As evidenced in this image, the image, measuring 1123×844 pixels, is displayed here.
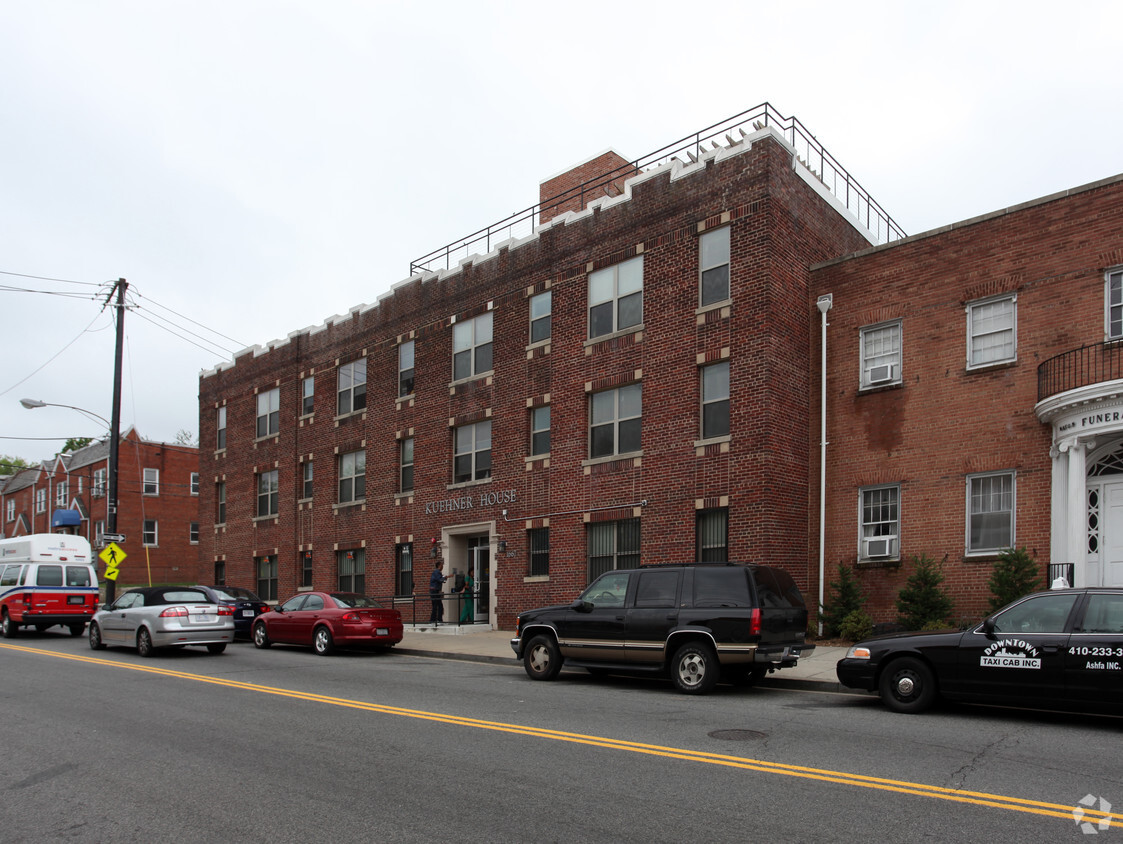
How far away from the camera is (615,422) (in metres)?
21.5

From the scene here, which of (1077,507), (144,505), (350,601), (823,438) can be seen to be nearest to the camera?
(1077,507)

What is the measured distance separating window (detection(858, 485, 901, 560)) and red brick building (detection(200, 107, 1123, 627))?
0.15ft

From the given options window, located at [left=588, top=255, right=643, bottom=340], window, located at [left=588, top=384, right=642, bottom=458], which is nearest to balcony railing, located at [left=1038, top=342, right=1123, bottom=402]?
window, located at [left=588, top=384, right=642, bottom=458]

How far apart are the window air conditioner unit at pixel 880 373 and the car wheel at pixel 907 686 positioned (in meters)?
9.31

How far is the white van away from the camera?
23578mm

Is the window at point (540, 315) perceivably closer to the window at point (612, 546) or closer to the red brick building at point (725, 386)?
the red brick building at point (725, 386)

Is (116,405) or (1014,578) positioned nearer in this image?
(1014,578)

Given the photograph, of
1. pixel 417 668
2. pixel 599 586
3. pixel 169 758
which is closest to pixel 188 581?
pixel 417 668

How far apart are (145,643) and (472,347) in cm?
1133

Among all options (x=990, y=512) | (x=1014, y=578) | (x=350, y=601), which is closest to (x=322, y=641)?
(x=350, y=601)

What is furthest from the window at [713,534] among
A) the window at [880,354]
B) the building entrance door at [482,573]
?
the building entrance door at [482,573]

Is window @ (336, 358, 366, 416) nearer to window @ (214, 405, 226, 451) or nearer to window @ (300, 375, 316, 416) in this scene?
window @ (300, 375, 316, 416)

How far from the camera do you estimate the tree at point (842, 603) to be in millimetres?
18047

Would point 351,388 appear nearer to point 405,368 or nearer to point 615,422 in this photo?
point 405,368
